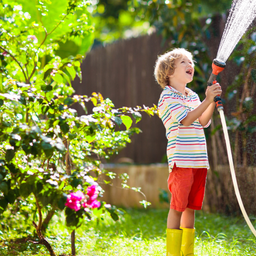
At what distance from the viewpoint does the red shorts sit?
1762mm

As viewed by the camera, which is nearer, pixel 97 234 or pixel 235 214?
pixel 97 234

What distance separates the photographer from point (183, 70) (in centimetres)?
188

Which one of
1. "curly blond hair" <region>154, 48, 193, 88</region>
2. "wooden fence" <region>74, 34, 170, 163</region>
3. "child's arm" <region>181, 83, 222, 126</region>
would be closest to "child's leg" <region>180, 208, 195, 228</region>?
"child's arm" <region>181, 83, 222, 126</region>

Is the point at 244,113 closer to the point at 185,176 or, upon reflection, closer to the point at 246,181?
the point at 246,181

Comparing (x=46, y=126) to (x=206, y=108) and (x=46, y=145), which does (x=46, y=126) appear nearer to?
(x=46, y=145)

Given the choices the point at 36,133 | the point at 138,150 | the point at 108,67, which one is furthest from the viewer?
the point at 108,67

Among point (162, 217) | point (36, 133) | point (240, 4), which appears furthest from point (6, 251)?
point (240, 4)

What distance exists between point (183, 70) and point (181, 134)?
0.35 meters

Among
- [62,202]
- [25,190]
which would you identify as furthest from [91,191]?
[25,190]

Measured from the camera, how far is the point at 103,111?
1815mm

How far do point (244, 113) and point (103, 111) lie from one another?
1.48 m

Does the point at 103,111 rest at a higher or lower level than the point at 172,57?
lower

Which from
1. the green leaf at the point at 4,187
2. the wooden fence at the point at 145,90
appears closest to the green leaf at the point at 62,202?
the green leaf at the point at 4,187

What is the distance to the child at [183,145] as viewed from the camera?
175cm
